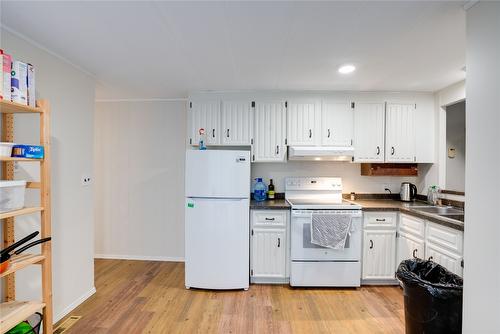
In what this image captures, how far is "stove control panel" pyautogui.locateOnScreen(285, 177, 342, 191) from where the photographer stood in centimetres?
330

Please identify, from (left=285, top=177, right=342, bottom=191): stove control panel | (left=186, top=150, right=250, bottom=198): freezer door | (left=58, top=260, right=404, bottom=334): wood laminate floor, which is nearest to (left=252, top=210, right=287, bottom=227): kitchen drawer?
(left=186, top=150, right=250, bottom=198): freezer door

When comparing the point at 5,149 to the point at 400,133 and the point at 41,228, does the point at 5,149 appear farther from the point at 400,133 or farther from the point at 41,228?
the point at 400,133

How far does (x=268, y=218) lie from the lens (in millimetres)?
2814

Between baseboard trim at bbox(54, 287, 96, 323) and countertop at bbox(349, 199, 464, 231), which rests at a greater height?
countertop at bbox(349, 199, 464, 231)

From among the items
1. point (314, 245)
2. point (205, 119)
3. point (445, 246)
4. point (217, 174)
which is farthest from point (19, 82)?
point (445, 246)

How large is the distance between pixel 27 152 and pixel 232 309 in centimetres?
204

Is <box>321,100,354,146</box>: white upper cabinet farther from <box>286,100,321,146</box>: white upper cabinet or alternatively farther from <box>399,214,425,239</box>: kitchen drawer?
<box>399,214,425,239</box>: kitchen drawer

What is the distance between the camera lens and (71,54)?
6.91ft

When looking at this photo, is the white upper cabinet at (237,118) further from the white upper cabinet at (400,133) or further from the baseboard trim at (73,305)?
the baseboard trim at (73,305)

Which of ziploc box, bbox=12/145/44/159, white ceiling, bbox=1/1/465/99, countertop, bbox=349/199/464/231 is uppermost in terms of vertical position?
white ceiling, bbox=1/1/465/99

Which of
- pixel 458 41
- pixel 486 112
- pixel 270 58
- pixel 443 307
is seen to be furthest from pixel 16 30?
pixel 443 307

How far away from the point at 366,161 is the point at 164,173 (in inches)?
106

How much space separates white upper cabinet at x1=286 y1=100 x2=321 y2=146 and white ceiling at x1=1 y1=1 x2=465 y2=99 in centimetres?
36

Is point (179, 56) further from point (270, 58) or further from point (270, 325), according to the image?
point (270, 325)
